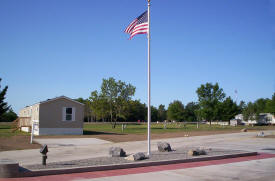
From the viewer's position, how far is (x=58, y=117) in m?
29.7

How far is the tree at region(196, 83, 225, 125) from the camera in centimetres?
5334

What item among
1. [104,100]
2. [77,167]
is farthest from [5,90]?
[77,167]

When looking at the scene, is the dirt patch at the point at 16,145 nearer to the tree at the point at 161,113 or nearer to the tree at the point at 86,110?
the tree at the point at 86,110

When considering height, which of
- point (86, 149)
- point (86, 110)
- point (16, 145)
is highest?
point (86, 110)

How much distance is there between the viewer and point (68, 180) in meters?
8.61

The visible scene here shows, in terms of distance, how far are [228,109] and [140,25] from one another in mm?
47453

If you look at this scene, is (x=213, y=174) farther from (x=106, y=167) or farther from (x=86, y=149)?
(x=86, y=149)

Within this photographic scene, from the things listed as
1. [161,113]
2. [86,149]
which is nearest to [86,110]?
[161,113]

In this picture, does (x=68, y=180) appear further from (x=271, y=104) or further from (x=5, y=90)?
(x=271, y=104)

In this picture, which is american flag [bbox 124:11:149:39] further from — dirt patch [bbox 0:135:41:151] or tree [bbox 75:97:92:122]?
tree [bbox 75:97:92:122]

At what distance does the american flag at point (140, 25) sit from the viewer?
14.0 m

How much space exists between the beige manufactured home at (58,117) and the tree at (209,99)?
2910 cm

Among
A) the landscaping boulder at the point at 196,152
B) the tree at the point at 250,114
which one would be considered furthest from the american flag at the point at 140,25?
the tree at the point at 250,114

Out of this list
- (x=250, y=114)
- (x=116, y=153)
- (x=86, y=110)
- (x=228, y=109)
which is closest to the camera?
(x=116, y=153)
